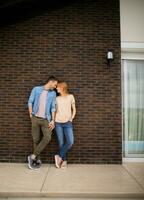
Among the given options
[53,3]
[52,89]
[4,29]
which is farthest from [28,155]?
[53,3]

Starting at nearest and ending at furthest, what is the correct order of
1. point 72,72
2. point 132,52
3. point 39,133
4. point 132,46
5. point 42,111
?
point 42,111
point 39,133
point 72,72
point 132,46
point 132,52

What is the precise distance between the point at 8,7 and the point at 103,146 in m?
3.50

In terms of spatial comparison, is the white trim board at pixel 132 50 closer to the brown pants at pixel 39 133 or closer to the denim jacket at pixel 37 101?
the denim jacket at pixel 37 101

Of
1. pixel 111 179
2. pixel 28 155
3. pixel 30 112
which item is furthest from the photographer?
pixel 28 155

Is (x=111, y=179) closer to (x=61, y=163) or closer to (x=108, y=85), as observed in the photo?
(x=61, y=163)

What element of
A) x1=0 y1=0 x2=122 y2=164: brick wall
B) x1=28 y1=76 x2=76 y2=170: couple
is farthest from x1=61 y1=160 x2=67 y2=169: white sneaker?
x1=0 y1=0 x2=122 y2=164: brick wall

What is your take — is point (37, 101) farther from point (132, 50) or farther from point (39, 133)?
point (132, 50)

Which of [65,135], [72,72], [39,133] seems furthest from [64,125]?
[72,72]

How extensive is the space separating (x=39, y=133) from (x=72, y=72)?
151 centimetres

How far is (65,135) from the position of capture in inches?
298

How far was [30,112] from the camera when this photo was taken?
7391mm

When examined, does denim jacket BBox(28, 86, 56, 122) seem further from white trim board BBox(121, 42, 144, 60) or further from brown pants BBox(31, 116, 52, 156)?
white trim board BBox(121, 42, 144, 60)

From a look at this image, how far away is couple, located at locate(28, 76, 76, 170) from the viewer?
24.2ft

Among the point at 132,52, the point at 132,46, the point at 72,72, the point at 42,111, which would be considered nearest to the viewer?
the point at 42,111
